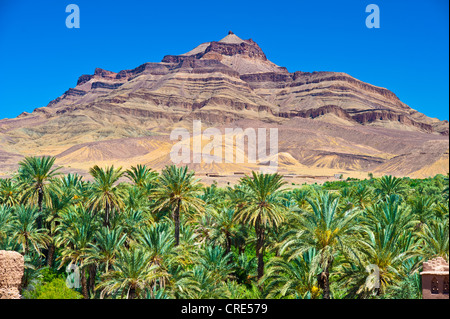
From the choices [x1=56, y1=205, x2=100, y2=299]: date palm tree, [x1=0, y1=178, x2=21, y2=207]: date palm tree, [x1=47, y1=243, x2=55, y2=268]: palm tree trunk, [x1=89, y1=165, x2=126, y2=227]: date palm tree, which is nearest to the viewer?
[x1=56, y1=205, x2=100, y2=299]: date palm tree

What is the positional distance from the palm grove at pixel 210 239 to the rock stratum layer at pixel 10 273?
4081mm

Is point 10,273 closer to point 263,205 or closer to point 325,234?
point 263,205

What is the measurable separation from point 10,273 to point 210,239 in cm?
1411

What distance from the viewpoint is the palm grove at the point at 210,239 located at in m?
19.9

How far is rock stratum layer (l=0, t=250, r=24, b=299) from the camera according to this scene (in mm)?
21469

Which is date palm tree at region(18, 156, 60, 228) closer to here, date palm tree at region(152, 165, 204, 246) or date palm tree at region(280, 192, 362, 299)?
date palm tree at region(152, 165, 204, 246)

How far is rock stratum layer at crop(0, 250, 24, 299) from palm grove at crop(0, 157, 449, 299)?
408 centimetres

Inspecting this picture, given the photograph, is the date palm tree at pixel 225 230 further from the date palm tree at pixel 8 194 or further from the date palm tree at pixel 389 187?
the date palm tree at pixel 389 187

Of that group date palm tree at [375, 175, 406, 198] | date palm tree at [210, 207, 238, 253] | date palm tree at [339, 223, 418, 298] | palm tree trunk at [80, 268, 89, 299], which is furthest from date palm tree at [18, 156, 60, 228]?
date palm tree at [375, 175, 406, 198]

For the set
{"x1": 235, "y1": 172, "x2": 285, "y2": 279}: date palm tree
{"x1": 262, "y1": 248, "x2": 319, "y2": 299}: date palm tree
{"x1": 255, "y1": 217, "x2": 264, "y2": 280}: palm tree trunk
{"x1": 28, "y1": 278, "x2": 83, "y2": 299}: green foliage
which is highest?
{"x1": 235, "y1": 172, "x2": 285, "y2": 279}: date palm tree

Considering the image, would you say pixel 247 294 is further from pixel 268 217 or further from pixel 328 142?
pixel 328 142

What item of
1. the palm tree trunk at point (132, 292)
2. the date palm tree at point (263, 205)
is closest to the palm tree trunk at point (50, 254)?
the palm tree trunk at point (132, 292)
